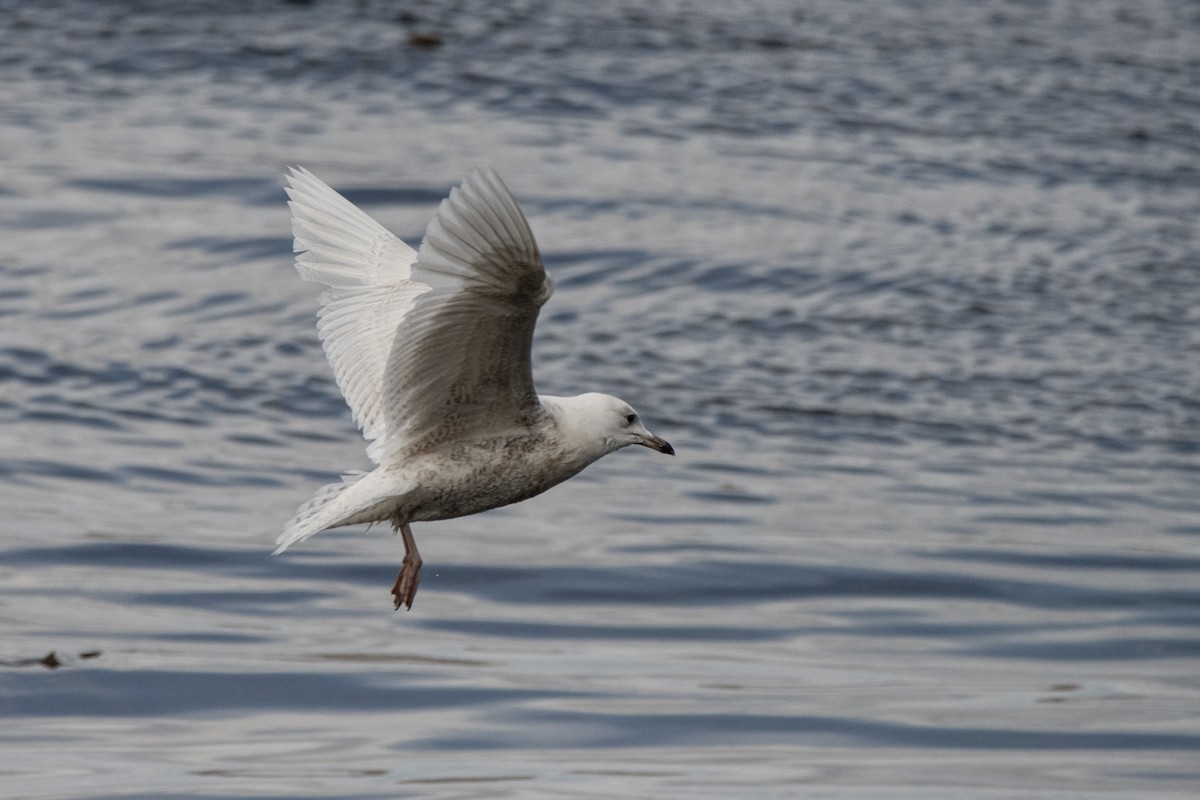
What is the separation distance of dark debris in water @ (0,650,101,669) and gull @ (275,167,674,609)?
3.93m

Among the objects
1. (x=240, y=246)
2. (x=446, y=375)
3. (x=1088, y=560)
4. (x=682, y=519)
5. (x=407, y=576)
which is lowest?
(x=1088, y=560)

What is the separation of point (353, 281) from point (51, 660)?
4093mm

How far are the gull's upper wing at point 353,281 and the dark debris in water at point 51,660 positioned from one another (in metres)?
3.85

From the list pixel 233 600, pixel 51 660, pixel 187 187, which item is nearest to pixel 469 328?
pixel 51 660

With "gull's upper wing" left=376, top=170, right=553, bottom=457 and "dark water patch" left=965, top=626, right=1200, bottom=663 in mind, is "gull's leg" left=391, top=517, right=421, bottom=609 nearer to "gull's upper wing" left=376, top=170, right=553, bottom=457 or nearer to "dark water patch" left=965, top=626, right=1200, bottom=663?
"gull's upper wing" left=376, top=170, right=553, bottom=457

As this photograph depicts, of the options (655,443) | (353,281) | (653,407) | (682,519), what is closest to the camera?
(655,443)

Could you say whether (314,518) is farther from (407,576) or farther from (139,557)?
(139,557)

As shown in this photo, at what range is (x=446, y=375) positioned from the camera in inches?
263

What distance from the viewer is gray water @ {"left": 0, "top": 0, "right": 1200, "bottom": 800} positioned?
411 inches

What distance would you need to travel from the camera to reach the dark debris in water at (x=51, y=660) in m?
10.9

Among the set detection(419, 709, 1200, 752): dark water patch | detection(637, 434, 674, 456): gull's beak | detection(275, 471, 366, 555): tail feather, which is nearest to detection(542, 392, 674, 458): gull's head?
detection(637, 434, 674, 456): gull's beak

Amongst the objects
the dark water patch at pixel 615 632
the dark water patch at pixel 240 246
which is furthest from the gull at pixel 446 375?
the dark water patch at pixel 240 246

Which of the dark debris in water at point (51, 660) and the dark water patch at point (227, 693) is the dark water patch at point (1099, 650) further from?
the dark debris in water at point (51, 660)

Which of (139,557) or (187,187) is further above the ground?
(187,187)
